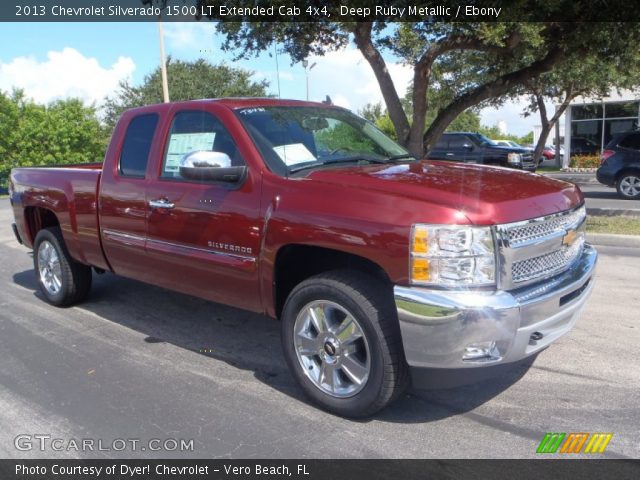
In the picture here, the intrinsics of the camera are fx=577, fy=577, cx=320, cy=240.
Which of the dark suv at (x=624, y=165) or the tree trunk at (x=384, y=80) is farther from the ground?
the tree trunk at (x=384, y=80)

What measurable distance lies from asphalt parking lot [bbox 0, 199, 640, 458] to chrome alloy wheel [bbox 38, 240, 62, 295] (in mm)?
583

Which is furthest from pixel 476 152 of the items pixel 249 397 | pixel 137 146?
pixel 249 397

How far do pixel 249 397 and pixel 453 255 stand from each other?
5.62 feet

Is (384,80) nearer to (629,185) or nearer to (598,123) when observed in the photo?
(629,185)

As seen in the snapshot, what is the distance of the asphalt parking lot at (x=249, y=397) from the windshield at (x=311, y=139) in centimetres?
156

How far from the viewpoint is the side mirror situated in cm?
373

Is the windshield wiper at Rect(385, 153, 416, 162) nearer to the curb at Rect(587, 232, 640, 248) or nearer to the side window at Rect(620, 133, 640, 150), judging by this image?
the curb at Rect(587, 232, 640, 248)

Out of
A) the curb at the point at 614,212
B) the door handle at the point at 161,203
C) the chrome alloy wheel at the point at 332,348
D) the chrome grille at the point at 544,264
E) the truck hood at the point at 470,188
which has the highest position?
the truck hood at the point at 470,188

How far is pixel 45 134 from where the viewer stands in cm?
2897

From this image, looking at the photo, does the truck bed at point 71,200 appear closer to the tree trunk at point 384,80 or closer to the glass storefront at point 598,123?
Answer: the tree trunk at point 384,80

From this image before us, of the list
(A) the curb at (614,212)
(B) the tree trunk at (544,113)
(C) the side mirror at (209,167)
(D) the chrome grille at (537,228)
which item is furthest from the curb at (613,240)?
(B) the tree trunk at (544,113)

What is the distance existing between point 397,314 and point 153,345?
8.30 feet

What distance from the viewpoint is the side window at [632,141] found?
46.8 ft

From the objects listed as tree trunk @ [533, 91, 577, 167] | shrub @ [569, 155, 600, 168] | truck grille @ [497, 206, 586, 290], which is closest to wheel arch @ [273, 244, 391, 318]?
truck grille @ [497, 206, 586, 290]
